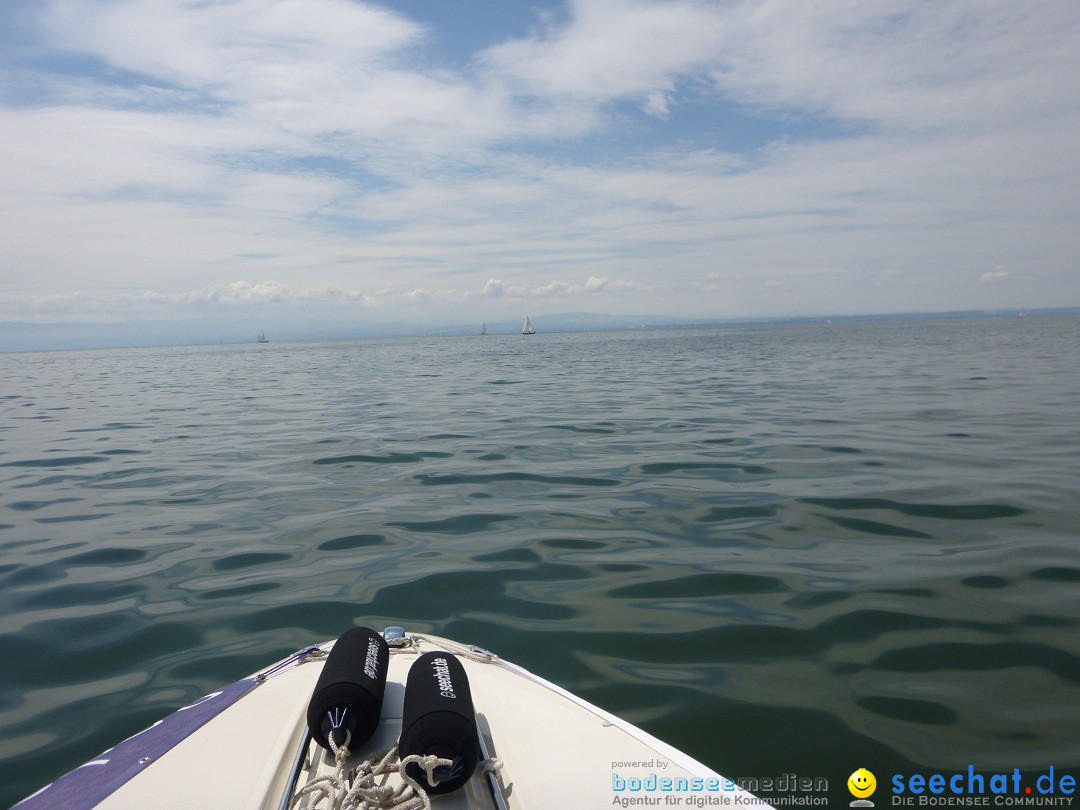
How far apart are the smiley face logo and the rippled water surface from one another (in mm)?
63

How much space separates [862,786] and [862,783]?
14mm

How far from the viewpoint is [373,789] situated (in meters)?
1.97

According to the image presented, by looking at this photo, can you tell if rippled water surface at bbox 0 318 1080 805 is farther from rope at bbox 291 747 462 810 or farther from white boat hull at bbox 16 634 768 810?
rope at bbox 291 747 462 810

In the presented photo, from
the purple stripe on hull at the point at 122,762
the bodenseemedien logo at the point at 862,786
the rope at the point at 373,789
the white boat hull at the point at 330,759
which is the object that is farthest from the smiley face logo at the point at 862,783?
the purple stripe on hull at the point at 122,762

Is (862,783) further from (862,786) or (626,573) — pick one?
(626,573)

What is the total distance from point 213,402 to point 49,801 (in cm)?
1693

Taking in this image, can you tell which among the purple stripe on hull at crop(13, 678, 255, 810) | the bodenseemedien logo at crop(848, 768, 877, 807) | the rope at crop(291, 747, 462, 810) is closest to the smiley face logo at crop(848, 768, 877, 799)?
the bodenseemedien logo at crop(848, 768, 877, 807)

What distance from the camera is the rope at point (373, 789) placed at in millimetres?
1944

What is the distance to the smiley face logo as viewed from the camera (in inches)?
108

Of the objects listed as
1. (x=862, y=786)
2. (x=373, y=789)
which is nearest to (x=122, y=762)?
(x=373, y=789)

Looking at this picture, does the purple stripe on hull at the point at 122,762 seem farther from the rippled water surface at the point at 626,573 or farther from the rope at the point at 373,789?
the rippled water surface at the point at 626,573

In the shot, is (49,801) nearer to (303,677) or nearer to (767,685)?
(303,677)

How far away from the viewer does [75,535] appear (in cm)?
641

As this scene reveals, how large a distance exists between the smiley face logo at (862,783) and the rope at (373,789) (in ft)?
5.94
